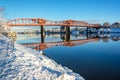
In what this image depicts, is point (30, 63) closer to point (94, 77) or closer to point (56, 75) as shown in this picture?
point (56, 75)

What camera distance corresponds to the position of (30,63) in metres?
9.53

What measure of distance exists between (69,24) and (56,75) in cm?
10265

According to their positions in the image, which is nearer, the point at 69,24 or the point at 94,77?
the point at 94,77

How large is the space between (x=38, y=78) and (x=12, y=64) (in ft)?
6.39

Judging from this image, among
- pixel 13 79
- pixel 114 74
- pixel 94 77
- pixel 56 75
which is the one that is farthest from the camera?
pixel 114 74

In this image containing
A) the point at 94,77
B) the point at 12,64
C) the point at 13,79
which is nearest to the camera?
the point at 13,79

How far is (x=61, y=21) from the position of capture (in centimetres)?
10881

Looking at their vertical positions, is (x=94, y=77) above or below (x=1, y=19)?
below

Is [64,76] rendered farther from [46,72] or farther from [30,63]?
[30,63]

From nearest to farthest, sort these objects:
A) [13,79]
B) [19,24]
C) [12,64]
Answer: [13,79]
[12,64]
[19,24]

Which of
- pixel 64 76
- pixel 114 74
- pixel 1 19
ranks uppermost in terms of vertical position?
pixel 1 19

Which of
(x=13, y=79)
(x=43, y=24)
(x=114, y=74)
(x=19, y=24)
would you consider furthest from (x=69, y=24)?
(x=13, y=79)

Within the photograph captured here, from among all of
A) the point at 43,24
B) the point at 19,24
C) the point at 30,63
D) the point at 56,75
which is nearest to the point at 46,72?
the point at 56,75

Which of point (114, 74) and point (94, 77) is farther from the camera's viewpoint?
point (114, 74)
